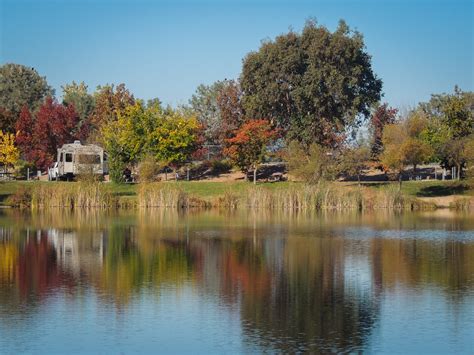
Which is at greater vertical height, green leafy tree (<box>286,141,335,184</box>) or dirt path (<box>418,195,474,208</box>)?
green leafy tree (<box>286,141,335,184</box>)

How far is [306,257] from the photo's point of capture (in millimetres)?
35875

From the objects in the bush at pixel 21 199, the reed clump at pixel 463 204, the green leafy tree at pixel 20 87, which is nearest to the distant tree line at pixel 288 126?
the reed clump at pixel 463 204

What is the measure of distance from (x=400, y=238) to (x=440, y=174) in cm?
A: 4181

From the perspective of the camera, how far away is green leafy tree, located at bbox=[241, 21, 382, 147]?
82312 millimetres

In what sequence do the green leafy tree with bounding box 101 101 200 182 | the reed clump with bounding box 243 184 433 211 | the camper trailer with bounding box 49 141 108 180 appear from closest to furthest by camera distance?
the reed clump with bounding box 243 184 433 211, the camper trailer with bounding box 49 141 108 180, the green leafy tree with bounding box 101 101 200 182

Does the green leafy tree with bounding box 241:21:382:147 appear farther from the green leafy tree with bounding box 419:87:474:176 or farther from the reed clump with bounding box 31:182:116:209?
the reed clump with bounding box 31:182:116:209

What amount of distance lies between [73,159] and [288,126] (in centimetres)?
2123

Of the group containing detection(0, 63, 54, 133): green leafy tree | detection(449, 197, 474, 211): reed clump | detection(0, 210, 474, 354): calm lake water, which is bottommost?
detection(0, 210, 474, 354): calm lake water

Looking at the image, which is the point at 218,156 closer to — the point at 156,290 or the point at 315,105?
the point at 315,105

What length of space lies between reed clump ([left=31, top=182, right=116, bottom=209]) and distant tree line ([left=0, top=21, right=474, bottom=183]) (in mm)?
7229

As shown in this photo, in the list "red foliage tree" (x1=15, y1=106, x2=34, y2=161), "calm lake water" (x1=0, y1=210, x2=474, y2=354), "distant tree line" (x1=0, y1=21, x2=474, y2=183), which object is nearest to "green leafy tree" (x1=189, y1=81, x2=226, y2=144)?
"distant tree line" (x1=0, y1=21, x2=474, y2=183)

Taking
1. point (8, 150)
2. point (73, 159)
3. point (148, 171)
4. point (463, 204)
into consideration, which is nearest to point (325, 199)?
point (463, 204)

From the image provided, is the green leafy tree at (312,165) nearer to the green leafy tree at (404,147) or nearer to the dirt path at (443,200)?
the green leafy tree at (404,147)

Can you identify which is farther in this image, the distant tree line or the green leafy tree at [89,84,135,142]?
the green leafy tree at [89,84,135,142]
